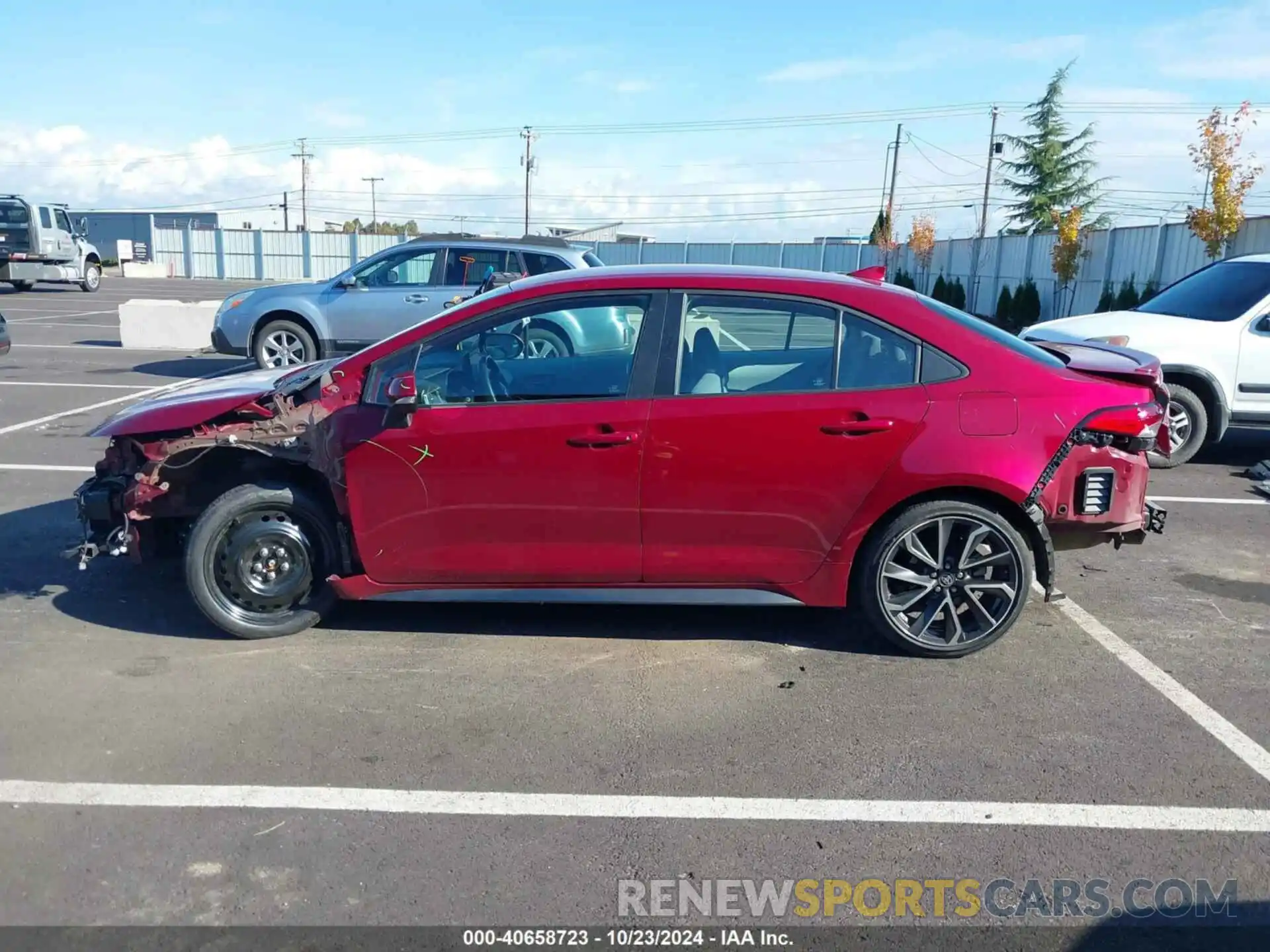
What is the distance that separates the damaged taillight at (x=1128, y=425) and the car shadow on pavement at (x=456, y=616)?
4.52ft

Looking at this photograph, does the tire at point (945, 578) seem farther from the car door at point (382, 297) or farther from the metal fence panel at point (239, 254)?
the metal fence panel at point (239, 254)

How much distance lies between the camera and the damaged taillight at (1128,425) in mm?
4680

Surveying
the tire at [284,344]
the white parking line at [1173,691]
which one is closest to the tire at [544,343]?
the white parking line at [1173,691]

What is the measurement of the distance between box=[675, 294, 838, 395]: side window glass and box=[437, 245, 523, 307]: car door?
8185 millimetres

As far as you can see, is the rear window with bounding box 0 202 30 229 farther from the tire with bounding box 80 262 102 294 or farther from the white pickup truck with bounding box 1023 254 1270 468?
the white pickup truck with bounding box 1023 254 1270 468

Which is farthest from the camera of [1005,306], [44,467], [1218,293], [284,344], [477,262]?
[1005,306]

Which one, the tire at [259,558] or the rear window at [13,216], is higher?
the rear window at [13,216]

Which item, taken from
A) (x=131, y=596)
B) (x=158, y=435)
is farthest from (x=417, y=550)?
(x=131, y=596)

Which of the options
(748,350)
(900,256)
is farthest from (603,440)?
(900,256)

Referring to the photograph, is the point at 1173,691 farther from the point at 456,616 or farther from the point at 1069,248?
the point at 1069,248

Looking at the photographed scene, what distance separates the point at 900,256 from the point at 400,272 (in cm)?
3353

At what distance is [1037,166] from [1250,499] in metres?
53.0

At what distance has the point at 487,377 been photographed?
4.69 metres

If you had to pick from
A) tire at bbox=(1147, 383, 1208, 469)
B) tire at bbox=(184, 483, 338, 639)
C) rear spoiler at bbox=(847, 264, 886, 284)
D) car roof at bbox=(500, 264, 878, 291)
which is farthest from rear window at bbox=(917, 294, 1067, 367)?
tire at bbox=(1147, 383, 1208, 469)
